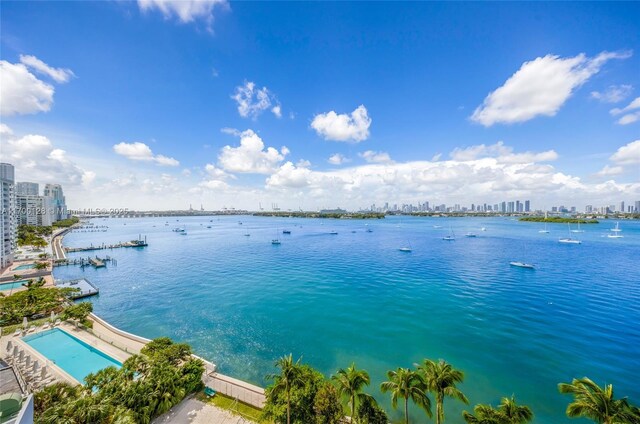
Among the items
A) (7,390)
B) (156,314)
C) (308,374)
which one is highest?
(308,374)

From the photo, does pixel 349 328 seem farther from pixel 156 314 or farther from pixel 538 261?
pixel 538 261

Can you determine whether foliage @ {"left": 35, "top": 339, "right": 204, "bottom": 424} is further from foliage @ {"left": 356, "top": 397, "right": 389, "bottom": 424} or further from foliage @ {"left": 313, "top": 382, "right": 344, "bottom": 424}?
foliage @ {"left": 356, "top": 397, "right": 389, "bottom": 424}

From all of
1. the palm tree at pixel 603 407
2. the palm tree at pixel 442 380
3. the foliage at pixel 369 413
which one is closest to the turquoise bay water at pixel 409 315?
the foliage at pixel 369 413

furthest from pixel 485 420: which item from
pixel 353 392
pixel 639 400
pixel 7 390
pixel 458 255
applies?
pixel 458 255

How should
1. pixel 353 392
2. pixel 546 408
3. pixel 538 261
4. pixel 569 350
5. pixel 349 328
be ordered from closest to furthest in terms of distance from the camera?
pixel 353 392 < pixel 546 408 < pixel 569 350 < pixel 349 328 < pixel 538 261

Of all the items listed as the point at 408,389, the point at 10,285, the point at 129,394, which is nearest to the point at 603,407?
the point at 408,389

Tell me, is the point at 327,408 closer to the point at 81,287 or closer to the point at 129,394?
the point at 129,394

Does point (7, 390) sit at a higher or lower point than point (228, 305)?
higher

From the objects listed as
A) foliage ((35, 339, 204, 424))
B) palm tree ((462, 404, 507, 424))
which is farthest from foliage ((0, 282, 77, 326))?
palm tree ((462, 404, 507, 424))
